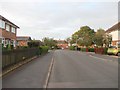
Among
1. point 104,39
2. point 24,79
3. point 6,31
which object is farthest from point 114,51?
point 24,79

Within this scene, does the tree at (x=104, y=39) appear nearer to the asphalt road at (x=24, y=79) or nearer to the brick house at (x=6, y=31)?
the brick house at (x=6, y=31)

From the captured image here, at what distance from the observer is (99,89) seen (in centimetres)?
894

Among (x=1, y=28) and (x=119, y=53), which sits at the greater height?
(x=1, y=28)

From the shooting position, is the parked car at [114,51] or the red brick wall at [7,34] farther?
the parked car at [114,51]

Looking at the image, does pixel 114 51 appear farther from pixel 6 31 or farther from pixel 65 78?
pixel 65 78

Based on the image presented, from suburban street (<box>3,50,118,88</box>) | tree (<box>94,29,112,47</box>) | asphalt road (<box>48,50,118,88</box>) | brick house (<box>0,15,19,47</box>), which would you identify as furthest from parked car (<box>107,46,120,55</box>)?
suburban street (<box>3,50,118,88</box>)

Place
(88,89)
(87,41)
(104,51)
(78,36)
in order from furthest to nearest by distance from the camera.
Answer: (78,36)
(87,41)
(104,51)
(88,89)

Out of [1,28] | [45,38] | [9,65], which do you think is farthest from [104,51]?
[45,38]

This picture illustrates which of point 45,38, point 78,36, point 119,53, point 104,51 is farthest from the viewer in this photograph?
point 45,38

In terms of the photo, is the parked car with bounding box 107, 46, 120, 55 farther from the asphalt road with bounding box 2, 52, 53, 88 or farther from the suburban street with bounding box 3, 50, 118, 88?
the asphalt road with bounding box 2, 52, 53, 88

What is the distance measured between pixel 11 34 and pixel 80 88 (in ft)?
125

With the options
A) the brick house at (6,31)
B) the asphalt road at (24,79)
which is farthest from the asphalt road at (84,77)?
the brick house at (6,31)

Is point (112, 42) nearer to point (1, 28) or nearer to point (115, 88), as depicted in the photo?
point (1, 28)

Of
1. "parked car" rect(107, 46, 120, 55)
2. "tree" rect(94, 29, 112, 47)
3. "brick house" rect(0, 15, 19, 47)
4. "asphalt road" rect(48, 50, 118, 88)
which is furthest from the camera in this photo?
"tree" rect(94, 29, 112, 47)
